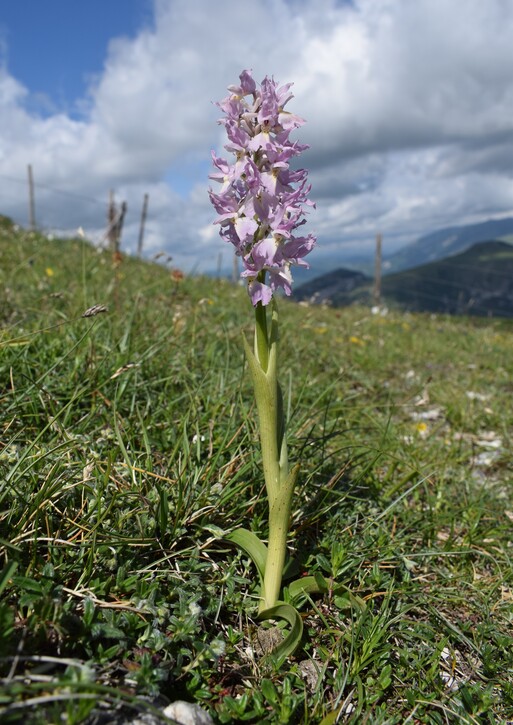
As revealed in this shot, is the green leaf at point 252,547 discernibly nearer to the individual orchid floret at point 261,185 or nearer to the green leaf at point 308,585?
the green leaf at point 308,585

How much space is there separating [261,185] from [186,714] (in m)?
1.83

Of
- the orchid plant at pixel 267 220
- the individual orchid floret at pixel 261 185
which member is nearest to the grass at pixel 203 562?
the orchid plant at pixel 267 220

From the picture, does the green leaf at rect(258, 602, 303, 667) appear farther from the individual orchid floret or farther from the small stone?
the individual orchid floret

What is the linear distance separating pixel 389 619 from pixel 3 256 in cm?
718

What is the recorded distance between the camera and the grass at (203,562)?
1.74 m

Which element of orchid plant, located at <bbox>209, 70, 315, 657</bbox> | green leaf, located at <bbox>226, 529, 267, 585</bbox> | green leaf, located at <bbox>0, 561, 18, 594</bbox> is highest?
orchid plant, located at <bbox>209, 70, 315, 657</bbox>

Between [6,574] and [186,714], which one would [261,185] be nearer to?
[6,574]

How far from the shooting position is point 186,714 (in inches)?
64.2

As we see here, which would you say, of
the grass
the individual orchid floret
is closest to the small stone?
the grass

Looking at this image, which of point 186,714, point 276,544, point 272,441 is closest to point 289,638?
point 276,544

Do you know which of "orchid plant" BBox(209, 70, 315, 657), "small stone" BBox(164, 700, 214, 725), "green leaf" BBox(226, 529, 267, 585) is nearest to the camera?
"small stone" BBox(164, 700, 214, 725)

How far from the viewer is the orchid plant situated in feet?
6.22

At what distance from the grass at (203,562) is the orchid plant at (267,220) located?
281 mm

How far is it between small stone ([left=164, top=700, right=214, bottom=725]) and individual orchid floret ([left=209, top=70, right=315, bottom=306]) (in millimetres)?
1403
